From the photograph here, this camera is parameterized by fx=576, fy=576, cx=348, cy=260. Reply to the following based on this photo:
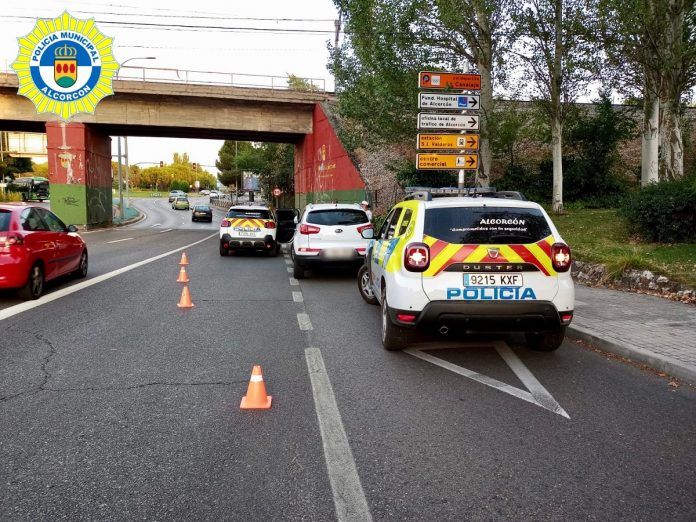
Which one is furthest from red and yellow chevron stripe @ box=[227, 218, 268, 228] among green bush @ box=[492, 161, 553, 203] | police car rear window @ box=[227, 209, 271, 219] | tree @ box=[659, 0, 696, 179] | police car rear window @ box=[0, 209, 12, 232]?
green bush @ box=[492, 161, 553, 203]

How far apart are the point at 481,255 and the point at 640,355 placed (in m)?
1.97

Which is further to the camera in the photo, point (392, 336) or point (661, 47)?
point (661, 47)

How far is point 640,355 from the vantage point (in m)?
5.82

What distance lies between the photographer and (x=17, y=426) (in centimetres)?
390

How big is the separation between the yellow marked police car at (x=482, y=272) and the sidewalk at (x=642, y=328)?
95 cm

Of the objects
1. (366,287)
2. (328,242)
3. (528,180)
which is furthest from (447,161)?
(528,180)

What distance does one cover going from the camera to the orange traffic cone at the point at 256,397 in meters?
4.31

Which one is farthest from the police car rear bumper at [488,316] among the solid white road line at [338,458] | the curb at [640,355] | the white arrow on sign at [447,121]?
the white arrow on sign at [447,121]

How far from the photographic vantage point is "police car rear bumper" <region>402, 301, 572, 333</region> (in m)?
5.46

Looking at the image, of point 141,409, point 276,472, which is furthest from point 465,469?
point 141,409

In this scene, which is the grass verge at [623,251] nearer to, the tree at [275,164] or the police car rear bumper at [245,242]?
the police car rear bumper at [245,242]

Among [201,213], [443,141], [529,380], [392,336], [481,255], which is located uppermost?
Answer: [443,141]

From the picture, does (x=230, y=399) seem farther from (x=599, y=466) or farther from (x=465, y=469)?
(x=599, y=466)

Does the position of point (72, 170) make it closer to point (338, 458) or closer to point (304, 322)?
point (304, 322)
